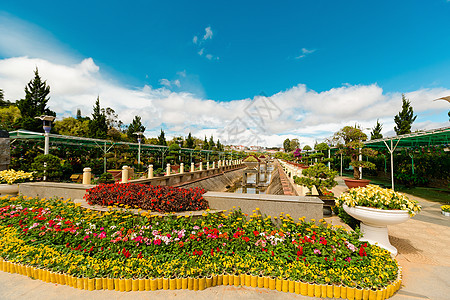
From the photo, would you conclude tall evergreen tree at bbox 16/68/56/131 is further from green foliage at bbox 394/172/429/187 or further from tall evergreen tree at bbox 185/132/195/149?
green foliage at bbox 394/172/429/187

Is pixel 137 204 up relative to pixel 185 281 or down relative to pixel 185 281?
up

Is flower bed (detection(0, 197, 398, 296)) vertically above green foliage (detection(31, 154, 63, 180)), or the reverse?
green foliage (detection(31, 154, 63, 180))

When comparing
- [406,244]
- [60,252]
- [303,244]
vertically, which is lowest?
[406,244]

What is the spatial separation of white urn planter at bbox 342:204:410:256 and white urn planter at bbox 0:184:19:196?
9686 millimetres

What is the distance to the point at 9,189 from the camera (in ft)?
20.0

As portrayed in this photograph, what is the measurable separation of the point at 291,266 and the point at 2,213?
6.56 metres

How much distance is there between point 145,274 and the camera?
2.48 meters

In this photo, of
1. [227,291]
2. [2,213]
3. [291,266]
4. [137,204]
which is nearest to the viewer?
[227,291]

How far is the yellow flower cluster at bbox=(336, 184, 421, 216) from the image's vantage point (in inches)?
129

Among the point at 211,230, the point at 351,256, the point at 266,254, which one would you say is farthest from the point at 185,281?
the point at 351,256

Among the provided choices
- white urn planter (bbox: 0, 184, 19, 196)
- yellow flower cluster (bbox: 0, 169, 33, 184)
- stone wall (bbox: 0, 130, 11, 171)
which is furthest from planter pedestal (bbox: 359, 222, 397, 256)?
stone wall (bbox: 0, 130, 11, 171)

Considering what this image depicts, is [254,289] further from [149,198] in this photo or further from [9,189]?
[9,189]

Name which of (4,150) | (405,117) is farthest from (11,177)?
(405,117)

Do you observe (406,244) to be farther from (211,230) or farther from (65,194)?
(65,194)
